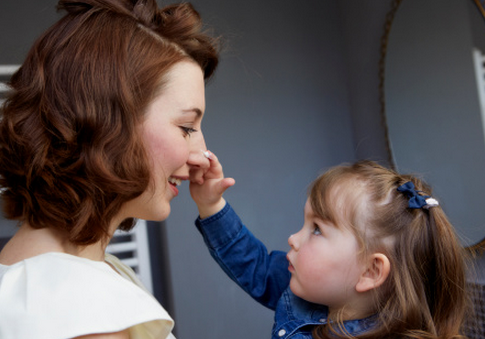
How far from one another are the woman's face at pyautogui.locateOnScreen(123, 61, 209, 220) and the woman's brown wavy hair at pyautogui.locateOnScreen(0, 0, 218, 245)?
0.03m

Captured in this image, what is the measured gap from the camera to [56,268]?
0.82 metres

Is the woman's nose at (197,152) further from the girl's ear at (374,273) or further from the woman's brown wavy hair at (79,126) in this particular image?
the girl's ear at (374,273)

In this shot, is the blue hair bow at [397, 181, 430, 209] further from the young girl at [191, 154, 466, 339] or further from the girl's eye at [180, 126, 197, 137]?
the girl's eye at [180, 126, 197, 137]

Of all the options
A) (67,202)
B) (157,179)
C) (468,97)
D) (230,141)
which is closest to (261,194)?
(230,141)

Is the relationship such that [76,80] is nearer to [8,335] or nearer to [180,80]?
[180,80]

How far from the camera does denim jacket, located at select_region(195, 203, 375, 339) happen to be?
130 cm

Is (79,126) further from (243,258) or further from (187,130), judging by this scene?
(243,258)

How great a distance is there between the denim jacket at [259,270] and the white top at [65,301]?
1.76ft

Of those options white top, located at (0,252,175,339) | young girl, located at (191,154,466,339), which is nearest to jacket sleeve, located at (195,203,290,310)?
young girl, located at (191,154,466,339)

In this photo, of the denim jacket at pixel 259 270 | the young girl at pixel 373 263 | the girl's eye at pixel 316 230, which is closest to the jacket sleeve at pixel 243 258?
the denim jacket at pixel 259 270

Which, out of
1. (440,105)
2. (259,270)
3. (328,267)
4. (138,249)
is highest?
(440,105)

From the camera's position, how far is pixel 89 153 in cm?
93

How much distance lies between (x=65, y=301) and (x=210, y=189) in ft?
2.25

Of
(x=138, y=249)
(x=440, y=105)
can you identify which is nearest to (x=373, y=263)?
(x=440, y=105)
